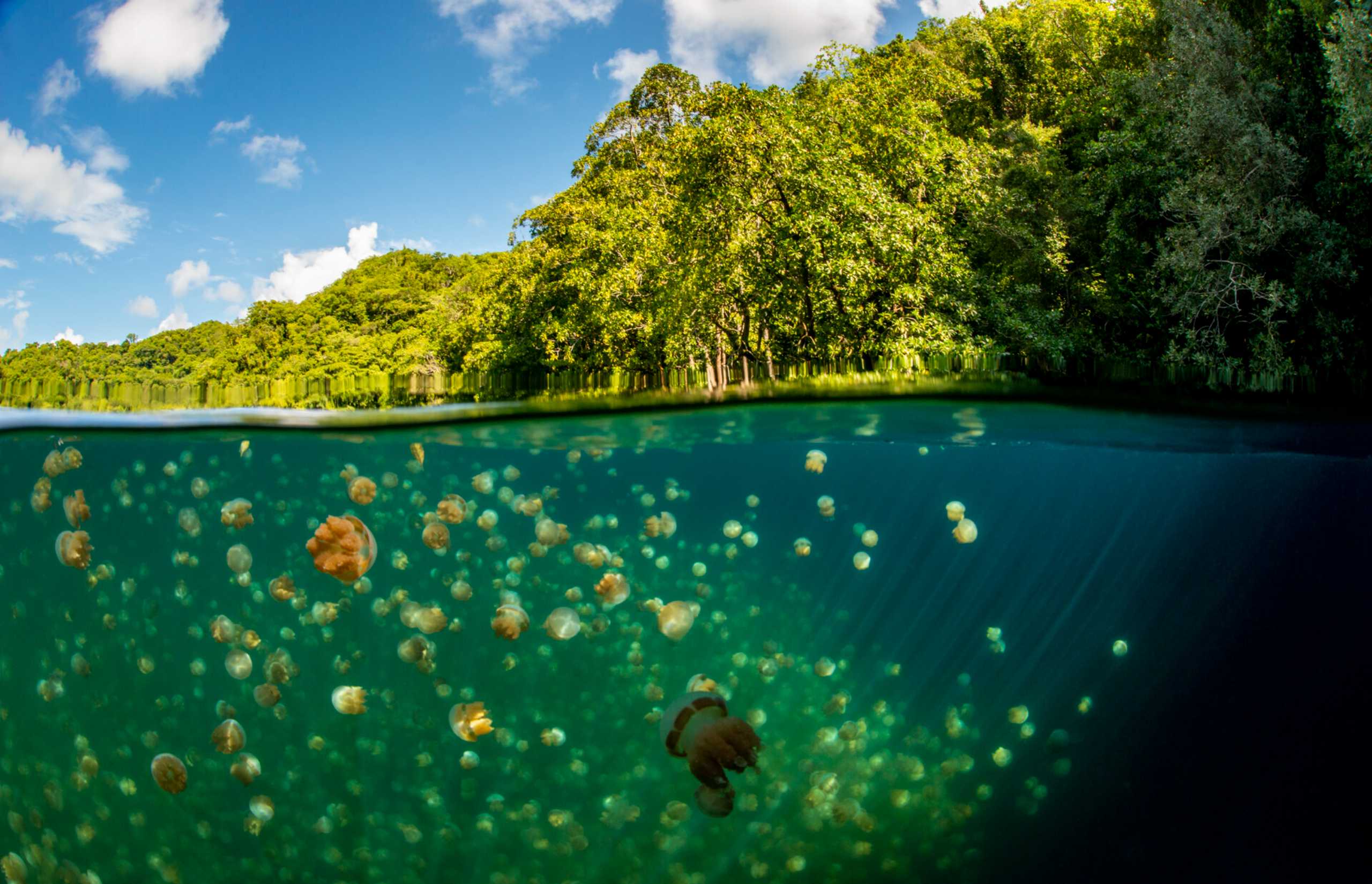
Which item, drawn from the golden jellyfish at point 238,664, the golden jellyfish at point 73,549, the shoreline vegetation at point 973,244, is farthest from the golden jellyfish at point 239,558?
the shoreline vegetation at point 973,244

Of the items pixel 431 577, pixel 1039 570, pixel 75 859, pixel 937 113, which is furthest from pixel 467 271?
pixel 75 859

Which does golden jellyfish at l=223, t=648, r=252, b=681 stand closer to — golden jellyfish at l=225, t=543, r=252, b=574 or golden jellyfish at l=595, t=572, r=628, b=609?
golden jellyfish at l=225, t=543, r=252, b=574

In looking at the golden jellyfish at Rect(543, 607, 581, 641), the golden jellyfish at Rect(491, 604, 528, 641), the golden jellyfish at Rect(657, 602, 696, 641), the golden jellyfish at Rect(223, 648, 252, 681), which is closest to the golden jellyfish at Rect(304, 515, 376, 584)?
the golden jellyfish at Rect(223, 648, 252, 681)

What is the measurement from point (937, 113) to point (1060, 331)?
6.18 metres

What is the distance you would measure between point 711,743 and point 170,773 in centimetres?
448

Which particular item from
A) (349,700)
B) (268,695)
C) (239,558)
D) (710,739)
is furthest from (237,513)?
(710,739)

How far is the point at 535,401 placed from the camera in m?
9.13

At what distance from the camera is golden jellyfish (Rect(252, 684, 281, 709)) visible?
6.26 meters

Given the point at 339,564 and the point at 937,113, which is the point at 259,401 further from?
the point at 937,113

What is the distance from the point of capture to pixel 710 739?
620 centimetres

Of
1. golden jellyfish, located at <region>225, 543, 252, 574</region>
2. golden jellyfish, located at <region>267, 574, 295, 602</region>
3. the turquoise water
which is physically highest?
golden jellyfish, located at <region>225, 543, 252, 574</region>

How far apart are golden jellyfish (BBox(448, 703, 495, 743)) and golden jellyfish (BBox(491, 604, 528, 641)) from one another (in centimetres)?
65

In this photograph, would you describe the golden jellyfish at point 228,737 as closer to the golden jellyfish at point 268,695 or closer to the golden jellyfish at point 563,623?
the golden jellyfish at point 268,695

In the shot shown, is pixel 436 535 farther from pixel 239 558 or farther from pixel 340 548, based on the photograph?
pixel 239 558
